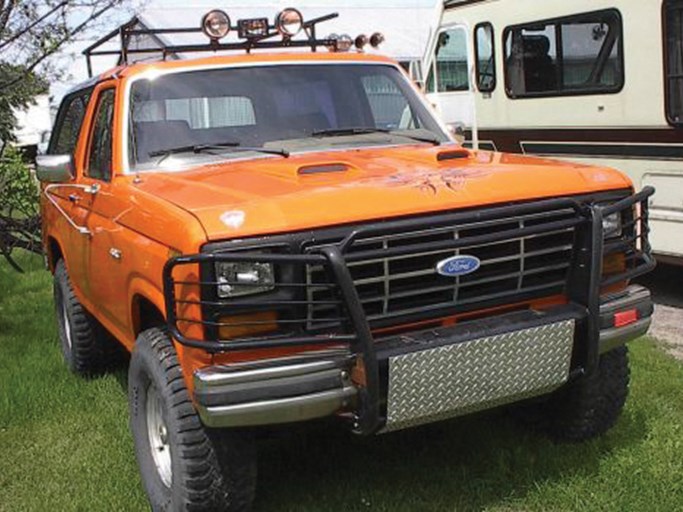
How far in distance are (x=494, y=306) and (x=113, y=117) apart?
88.6 inches

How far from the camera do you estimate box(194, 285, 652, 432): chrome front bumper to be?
2988 millimetres

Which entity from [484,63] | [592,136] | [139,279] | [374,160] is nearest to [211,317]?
[139,279]

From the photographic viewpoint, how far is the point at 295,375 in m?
3.02

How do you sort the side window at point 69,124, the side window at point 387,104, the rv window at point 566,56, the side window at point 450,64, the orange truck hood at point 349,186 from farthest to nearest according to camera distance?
the side window at point 450,64, the rv window at point 566,56, the side window at point 69,124, the side window at point 387,104, the orange truck hood at point 349,186

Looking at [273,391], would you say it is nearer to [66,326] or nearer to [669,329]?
[66,326]

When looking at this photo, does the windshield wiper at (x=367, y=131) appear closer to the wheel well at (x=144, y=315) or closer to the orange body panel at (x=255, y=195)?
the orange body panel at (x=255, y=195)

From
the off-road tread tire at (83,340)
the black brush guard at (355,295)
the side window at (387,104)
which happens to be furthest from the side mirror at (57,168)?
the black brush guard at (355,295)

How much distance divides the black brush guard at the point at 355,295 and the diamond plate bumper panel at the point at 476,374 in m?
0.09

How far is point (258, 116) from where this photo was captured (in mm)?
4477

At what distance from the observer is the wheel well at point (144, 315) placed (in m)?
3.80

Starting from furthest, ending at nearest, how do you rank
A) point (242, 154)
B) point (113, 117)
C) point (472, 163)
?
point (113, 117) < point (242, 154) < point (472, 163)

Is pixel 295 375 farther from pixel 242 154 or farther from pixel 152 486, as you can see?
pixel 242 154

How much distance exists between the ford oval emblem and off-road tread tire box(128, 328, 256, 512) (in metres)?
0.97

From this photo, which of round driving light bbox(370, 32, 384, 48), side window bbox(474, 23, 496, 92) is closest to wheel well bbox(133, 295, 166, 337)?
round driving light bbox(370, 32, 384, 48)
